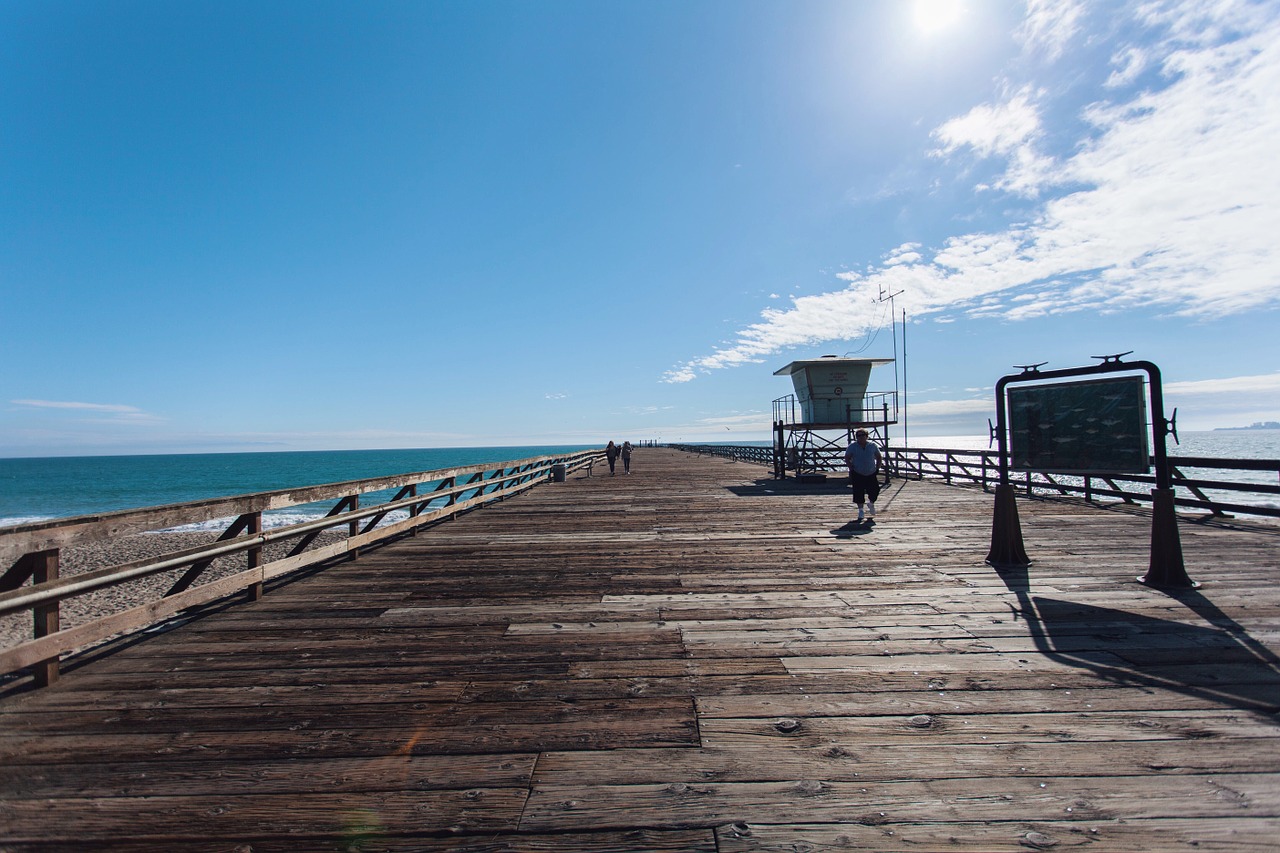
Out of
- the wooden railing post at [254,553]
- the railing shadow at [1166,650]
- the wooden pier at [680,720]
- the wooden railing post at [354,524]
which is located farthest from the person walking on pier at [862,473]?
the wooden railing post at [254,553]

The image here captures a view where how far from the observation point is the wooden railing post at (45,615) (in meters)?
3.46

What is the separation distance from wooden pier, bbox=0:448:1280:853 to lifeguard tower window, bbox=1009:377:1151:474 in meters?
1.25

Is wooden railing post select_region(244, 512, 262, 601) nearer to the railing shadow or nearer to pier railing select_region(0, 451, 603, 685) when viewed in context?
pier railing select_region(0, 451, 603, 685)

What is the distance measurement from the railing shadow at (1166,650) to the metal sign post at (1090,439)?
0.74 metres

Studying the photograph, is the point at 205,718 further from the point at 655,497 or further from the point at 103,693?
the point at 655,497

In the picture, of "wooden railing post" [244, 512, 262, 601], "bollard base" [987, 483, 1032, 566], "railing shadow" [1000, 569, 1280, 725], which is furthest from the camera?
"bollard base" [987, 483, 1032, 566]

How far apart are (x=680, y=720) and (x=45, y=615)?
424cm

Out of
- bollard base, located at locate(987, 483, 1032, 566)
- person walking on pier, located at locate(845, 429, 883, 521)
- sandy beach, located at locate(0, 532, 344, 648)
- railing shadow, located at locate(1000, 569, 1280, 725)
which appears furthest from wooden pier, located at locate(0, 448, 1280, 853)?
sandy beach, located at locate(0, 532, 344, 648)

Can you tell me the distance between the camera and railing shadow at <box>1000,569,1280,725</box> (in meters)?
3.25

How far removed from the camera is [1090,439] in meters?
5.88

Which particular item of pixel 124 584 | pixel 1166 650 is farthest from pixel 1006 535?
pixel 124 584

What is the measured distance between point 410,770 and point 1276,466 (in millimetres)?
12070

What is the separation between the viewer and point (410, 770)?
262cm

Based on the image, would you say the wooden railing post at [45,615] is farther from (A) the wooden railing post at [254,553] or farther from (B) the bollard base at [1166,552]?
(B) the bollard base at [1166,552]
